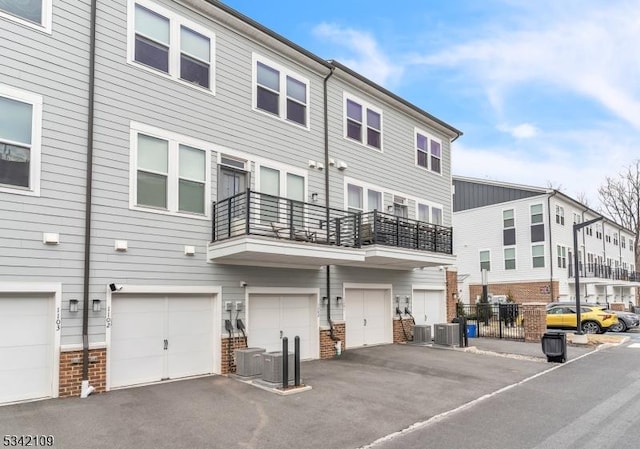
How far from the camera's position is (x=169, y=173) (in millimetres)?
10766

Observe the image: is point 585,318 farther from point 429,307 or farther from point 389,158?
point 389,158

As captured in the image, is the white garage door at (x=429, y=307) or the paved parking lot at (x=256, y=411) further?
the white garage door at (x=429, y=307)

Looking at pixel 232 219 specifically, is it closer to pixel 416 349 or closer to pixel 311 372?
pixel 311 372

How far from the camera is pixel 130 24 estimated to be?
10.4 meters

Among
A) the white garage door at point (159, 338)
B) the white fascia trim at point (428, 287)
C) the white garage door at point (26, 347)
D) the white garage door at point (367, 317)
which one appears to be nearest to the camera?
the white garage door at point (26, 347)

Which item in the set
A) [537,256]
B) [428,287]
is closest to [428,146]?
[428,287]

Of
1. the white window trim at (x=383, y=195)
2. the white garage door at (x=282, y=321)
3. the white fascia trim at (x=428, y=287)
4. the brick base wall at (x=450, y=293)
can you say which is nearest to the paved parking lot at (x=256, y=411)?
the white garage door at (x=282, y=321)

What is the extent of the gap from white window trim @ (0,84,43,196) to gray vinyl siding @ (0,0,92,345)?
0.08 metres

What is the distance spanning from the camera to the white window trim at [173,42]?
10.4 m

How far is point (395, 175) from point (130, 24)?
33.9 ft

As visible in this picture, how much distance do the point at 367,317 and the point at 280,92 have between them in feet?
25.6

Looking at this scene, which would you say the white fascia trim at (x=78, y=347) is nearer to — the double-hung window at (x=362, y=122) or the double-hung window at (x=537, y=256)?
the double-hung window at (x=362, y=122)

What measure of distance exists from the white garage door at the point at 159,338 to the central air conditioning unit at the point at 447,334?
8.38m

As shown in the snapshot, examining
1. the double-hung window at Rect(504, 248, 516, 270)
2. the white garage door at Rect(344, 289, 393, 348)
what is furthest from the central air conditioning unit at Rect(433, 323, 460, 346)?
the double-hung window at Rect(504, 248, 516, 270)
